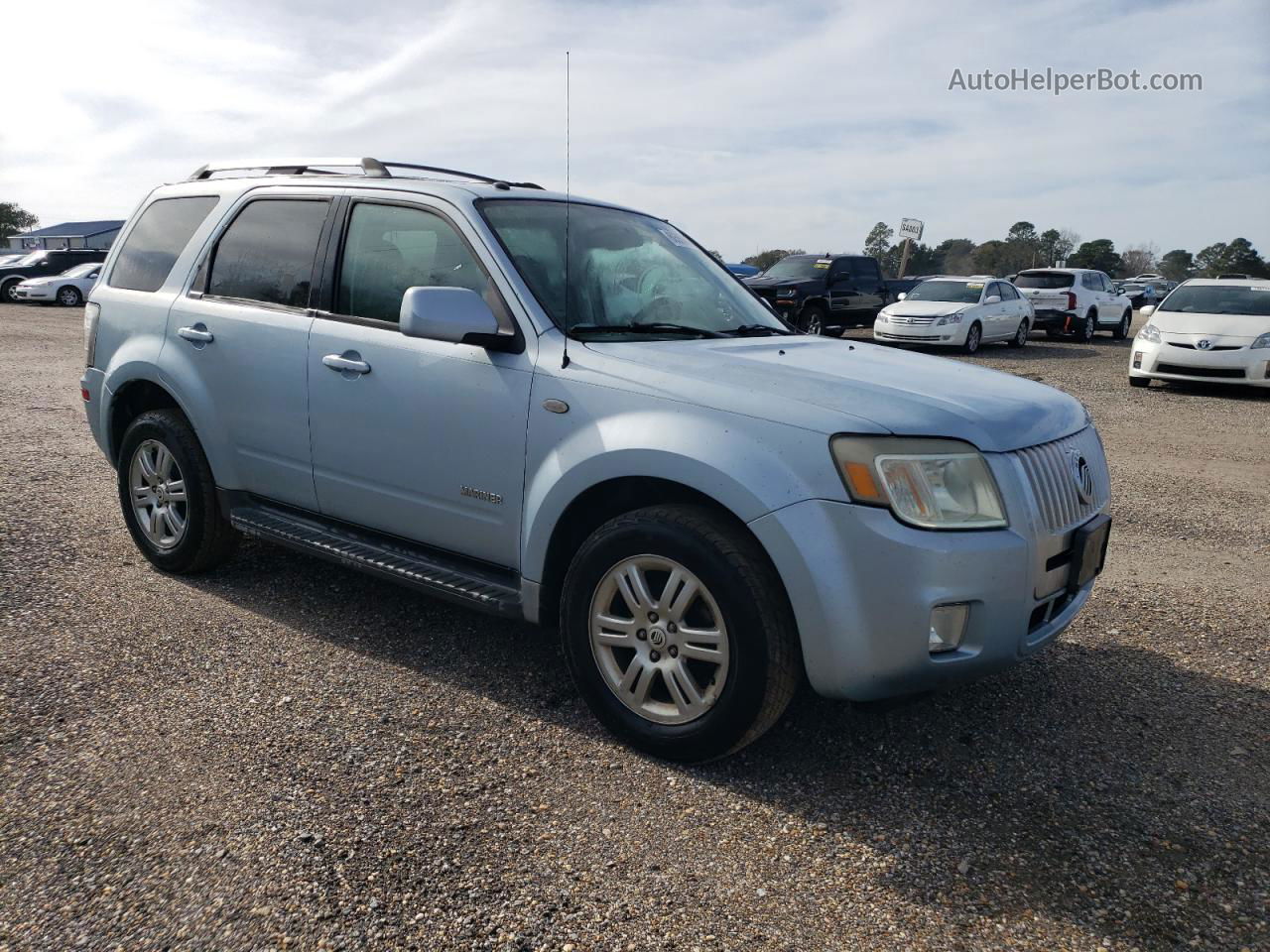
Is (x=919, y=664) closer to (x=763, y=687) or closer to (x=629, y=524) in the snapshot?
(x=763, y=687)

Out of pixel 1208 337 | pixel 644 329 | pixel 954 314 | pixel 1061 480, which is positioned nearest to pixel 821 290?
pixel 954 314

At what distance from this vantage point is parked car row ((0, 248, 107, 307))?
29125 millimetres

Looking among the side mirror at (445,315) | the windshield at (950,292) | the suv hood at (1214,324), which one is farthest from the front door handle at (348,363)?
the windshield at (950,292)

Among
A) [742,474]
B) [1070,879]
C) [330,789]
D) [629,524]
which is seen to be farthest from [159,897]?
[1070,879]

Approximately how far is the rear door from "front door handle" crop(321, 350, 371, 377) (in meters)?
0.20

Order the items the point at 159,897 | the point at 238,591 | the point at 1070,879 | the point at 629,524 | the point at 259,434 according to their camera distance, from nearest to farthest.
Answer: the point at 159,897 < the point at 1070,879 < the point at 629,524 < the point at 259,434 < the point at 238,591

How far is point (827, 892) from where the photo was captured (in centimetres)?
263

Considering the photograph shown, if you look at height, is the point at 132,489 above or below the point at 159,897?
above

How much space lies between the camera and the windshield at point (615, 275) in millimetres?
3729

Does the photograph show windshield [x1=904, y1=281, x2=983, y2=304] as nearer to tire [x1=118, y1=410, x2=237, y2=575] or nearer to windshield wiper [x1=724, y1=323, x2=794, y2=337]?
windshield wiper [x1=724, y1=323, x2=794, y2=337]

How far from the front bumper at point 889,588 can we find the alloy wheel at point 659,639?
294mm

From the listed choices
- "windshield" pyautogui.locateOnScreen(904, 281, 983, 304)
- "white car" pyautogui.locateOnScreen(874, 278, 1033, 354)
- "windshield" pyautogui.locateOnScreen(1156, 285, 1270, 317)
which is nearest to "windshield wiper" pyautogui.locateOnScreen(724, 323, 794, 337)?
"windshield" pyautogui.locateOnScreen(1156, 285, 1270, 317)

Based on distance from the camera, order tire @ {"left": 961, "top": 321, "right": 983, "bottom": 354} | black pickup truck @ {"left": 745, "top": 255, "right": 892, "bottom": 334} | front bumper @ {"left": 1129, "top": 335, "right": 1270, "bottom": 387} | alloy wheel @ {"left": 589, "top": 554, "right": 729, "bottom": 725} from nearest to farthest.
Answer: alloy wheel @ {"left": 589, "top": 554, "right": 729, "bottom": 725} < front bumper @ {"left": 1129, "top": 335, "right": 1270, "bottom": 387} < tire @ {"left": 961, "top": 321, "right": 983, "bottom": 354} < black pickup truck @ {"left": 745, "top": 255, "right": 892, "bottom": 334}

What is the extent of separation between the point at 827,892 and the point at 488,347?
2.05m
